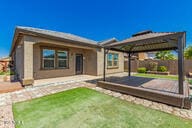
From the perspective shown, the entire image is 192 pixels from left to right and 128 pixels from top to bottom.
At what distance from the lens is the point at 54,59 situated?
10.1m

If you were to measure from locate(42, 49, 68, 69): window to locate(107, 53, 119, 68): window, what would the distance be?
5.43m

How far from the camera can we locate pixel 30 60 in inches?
277

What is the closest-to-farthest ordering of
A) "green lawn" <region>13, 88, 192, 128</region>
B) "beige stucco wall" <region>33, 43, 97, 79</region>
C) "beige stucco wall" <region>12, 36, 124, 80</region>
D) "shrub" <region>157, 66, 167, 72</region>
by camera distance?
1. "green lawn" <region>13, 88, 192, 128</region>
2. "beige stucco wall" <region>12, 36, 124, 80</region>
3. "beige stucco wall" <region>33, 43, 97, 79</region>
4. "shrub" <region>157, 66, 167, 72</region>

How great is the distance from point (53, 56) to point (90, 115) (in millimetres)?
7868

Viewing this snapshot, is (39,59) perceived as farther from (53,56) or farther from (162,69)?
(162,69)

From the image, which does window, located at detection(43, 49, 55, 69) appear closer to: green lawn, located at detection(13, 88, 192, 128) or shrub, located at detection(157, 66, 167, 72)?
green lawn, located at detection(13, 88, 192, 128)

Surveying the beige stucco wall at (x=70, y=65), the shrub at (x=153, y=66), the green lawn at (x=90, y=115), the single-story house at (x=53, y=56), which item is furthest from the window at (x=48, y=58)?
the shrub at (x=153, y=66)

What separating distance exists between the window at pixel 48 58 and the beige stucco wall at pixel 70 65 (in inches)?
15.9

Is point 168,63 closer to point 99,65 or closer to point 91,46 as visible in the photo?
point 99,65

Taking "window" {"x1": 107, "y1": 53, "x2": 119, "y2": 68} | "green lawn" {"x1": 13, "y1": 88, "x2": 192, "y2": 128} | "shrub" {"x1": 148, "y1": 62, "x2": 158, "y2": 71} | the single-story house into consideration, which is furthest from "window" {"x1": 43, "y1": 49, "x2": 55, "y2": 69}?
"shrub" {"x1": 148, "y1": 62, "x2": 158, "y2": 71}

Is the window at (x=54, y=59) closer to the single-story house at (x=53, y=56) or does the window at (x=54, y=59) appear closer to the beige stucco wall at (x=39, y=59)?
the single-story house at (x=53, y=56)

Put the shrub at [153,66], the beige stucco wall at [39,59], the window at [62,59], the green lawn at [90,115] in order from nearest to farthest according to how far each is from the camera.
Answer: the green lawn at [90,115]
the beige stucco wall at [39,59]
the window at [62,59]
the shrub at [153,66]

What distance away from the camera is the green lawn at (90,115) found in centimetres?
294

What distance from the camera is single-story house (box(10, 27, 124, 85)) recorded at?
701cm
